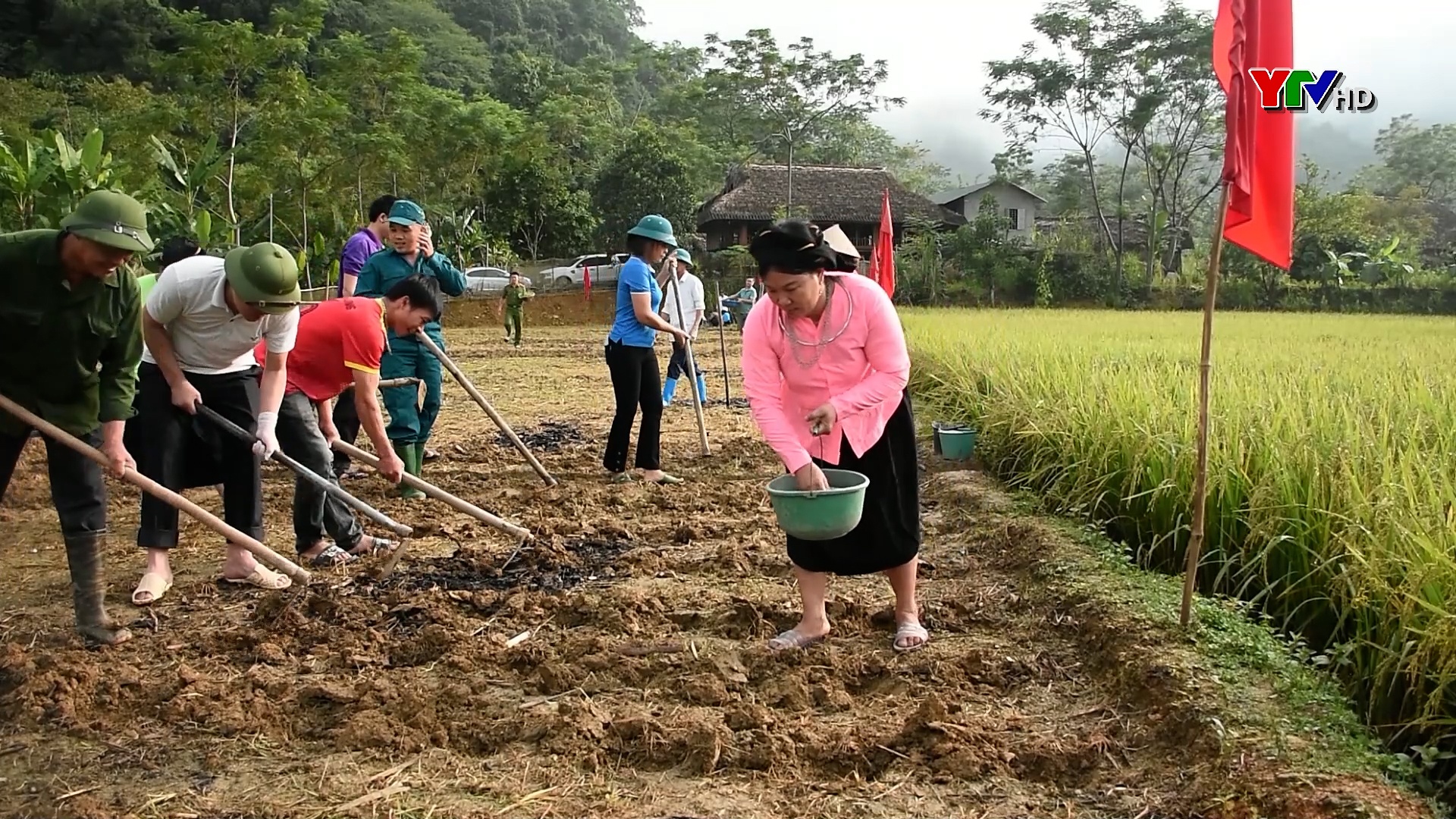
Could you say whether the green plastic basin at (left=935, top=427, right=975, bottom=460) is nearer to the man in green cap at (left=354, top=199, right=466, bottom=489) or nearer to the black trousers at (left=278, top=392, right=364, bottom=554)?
the man in green cap at (left=354, top=199, right=466, bottom=489)

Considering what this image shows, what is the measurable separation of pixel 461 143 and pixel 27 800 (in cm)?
2484

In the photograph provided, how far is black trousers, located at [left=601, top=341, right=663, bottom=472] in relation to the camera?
5.43 meters

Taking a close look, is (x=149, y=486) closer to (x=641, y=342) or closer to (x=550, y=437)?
(x=641, y=342)

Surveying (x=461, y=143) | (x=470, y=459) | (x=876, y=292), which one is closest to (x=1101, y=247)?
(x=461, y=143)

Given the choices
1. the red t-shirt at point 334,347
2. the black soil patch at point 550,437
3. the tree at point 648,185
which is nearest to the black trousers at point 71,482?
the red t-shirt at point 334,347

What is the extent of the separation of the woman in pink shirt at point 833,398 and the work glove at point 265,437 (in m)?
1.69

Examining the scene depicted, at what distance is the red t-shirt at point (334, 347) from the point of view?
3967 mm

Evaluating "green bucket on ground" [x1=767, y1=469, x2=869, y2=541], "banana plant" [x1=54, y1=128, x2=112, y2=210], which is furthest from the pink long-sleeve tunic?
"banana plant" [x1=54, y1=128, x2=112, y2=210]

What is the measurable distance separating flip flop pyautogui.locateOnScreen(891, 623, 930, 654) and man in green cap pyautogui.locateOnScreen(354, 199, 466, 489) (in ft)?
9.11

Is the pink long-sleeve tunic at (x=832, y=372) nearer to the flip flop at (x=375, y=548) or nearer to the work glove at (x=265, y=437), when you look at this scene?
the work glove at (x=265, y=437)

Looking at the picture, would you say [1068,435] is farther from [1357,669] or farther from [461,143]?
[461,143]

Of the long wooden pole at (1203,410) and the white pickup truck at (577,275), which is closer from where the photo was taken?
the long wooden pole at (1203,410)

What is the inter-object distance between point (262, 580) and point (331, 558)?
31 cm

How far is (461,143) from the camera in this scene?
2552cm
